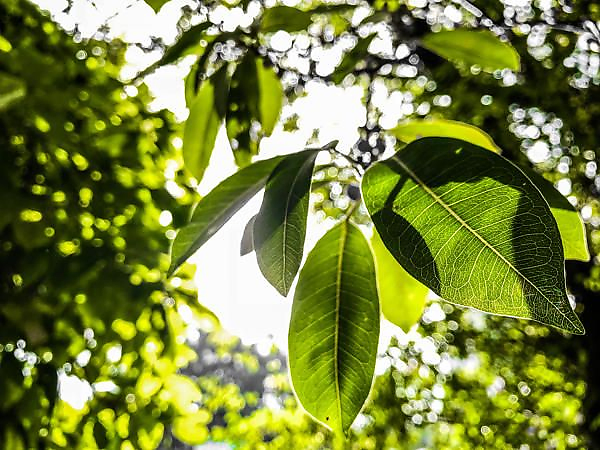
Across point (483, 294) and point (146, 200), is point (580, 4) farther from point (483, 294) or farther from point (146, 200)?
point (483, 294)

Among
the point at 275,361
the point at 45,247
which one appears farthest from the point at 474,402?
the point at 45,247

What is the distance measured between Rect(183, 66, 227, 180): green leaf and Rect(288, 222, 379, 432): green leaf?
0.23 metres

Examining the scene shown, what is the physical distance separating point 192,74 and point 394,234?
1.23 feet

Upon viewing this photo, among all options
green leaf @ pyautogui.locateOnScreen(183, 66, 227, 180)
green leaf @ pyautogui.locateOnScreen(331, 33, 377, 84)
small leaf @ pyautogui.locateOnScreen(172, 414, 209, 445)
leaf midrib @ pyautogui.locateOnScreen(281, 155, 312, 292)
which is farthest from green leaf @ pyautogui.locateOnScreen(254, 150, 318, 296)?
small leaf @ pyautogui.locateOnScreen(172, 414, 209, 445)

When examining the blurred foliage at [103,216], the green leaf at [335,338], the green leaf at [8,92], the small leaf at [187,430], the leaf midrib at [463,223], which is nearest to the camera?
the leaf midrib at [463,223]

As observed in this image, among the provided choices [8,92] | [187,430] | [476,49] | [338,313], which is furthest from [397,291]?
[187,430]

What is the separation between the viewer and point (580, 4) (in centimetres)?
214

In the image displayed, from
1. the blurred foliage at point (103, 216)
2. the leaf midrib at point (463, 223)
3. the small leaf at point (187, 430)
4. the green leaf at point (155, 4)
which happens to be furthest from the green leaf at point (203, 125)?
the small leaf at point (187, 430)

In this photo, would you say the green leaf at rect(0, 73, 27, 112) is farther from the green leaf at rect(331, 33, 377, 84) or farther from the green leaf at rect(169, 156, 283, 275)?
the green leaf at rect(331, 33, 377, 84)

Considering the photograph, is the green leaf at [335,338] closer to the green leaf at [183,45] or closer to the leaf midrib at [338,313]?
the leaf midrib at [338,313]

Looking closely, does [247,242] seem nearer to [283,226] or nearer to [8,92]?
[283,226]

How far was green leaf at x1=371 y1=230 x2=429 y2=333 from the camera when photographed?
448mm

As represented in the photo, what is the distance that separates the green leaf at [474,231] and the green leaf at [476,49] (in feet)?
0.87

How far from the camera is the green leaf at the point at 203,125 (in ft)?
1.87
